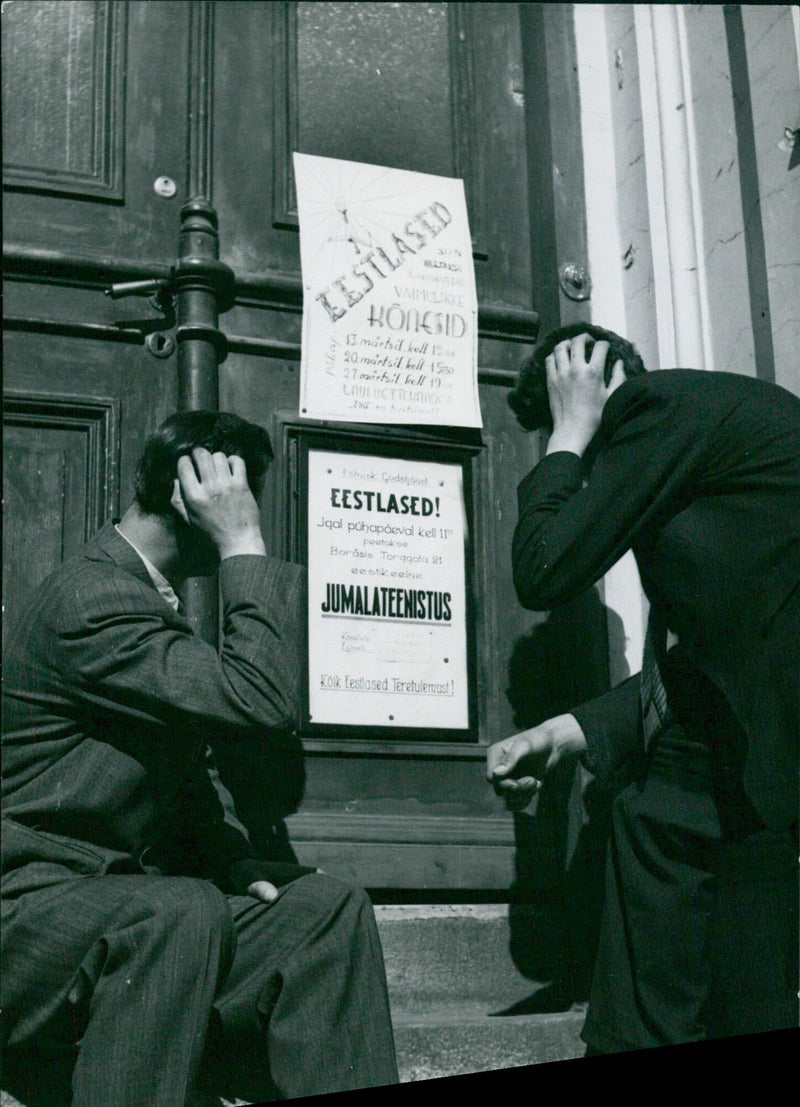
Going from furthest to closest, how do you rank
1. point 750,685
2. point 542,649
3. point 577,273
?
point 577,273, point 542,649, point 750,685

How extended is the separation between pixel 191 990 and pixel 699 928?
710mm

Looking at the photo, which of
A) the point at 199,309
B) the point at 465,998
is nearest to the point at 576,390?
the point at 199,309

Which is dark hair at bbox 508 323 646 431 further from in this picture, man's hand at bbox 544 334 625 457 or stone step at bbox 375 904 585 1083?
stone step at bbox 375 904 585 1083

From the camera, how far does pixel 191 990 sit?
5.36ft

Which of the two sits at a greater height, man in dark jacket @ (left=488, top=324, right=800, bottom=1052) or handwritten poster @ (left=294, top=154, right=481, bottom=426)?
handwritten poster @ (left=294, top=154, right=481, bottom=426)

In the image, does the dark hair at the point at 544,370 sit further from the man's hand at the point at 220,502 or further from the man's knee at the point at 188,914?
the man's knee at the point at 188,914

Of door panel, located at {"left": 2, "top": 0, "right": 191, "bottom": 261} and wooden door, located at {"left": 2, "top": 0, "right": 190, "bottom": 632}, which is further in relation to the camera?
door panel, located at {"left": 2, "top": 0, "right": 191, "bottom": 261}

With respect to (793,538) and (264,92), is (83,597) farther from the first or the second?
(264,92)

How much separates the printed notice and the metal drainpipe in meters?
0.23

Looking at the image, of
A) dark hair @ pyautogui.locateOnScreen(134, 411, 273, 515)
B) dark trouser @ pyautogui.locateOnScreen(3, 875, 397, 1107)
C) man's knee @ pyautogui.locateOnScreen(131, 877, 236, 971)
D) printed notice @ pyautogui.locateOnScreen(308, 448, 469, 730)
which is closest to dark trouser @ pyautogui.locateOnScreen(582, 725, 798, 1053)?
dark trouser @ pyautogui.locateOnScreen(3, 875, 397, 1107)

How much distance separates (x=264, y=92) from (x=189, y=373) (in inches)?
26.5

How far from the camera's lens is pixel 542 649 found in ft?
8.64

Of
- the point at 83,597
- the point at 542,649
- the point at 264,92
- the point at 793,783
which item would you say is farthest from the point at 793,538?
the point at 264,92

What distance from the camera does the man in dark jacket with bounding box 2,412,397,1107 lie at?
163 cm
